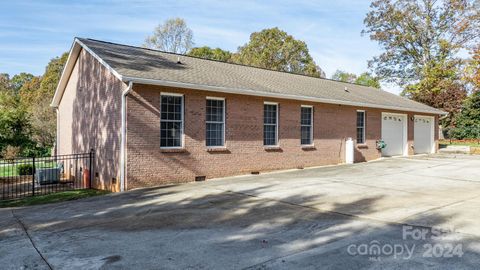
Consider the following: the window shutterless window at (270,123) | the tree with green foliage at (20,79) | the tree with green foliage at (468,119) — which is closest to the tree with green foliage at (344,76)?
the tree with green foliage at (468,119)

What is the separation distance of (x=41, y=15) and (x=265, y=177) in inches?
572

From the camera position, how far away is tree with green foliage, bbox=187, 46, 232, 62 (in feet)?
153

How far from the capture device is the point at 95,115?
1382 cm

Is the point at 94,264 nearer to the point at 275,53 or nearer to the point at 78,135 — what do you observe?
the point at 78,135

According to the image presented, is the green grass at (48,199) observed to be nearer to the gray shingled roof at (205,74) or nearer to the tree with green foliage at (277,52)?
the gray shingled roof at (205,74)

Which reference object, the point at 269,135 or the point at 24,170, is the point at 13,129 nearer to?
the point at 24,170

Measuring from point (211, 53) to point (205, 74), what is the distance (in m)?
34.7

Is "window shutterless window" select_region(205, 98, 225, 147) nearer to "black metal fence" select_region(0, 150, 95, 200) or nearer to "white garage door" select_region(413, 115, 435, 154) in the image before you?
"black metal fence" select_region(0, 150, 95, 200)

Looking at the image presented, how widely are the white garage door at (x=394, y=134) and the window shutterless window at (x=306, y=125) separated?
6.36 meters

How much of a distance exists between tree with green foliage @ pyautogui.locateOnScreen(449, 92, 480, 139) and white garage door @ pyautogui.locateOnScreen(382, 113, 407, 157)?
1991 centimetres

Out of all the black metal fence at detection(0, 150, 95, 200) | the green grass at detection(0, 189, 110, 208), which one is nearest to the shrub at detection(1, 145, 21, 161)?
the black metal fence at detection(0, 150, 95, 200)

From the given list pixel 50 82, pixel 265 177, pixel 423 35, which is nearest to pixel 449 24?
pixel 423 35

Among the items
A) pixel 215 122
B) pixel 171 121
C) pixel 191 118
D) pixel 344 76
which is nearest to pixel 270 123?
pixel 215 122

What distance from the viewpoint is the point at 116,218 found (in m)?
7.75
